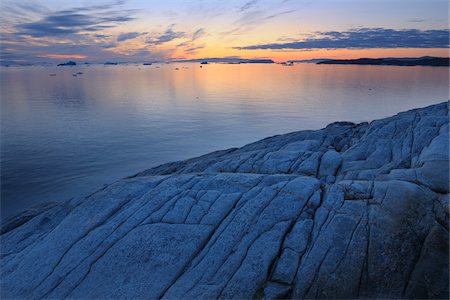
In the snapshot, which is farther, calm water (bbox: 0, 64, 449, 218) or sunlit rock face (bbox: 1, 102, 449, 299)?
calm water (bbox: 0, 64, 449, 218)

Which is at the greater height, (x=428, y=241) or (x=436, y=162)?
(x=436, y=162)

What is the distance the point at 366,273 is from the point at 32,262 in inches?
628

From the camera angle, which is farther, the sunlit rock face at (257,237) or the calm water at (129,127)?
the calm water at (129,127)

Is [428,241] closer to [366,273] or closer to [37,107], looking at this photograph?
[366,273]

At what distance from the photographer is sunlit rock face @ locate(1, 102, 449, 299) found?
12.0 metres

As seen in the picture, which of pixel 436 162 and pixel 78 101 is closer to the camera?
pixel 436 162

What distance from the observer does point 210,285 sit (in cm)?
1255

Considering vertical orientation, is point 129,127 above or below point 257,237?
above

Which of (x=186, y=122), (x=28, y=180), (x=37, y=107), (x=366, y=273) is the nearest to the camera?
(x=366, y=273)

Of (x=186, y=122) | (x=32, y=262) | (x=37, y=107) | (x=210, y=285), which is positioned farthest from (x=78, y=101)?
(x=210, y=285)

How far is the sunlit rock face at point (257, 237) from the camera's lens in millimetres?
11953

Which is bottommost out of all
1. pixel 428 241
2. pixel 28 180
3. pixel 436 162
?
pixel 28 180

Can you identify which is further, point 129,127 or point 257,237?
point 129,127

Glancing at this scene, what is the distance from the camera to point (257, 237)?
14.0 m
